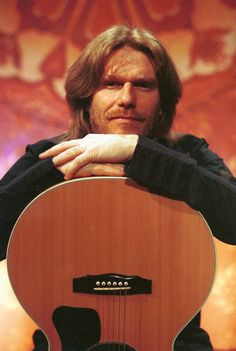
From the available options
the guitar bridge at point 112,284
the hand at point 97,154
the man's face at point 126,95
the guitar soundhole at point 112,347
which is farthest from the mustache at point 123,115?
the guitar soundhole at point 112,347

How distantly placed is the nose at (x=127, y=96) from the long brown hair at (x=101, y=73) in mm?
88

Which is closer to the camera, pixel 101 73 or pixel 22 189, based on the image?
pixel 22 189

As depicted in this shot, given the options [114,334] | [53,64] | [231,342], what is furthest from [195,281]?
[53,64]

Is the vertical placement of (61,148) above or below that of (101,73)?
below

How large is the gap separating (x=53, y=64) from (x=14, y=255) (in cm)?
100

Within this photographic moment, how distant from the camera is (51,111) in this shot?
66.0 inches

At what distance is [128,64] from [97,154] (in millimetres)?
289

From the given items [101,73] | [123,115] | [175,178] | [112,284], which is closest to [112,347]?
[112,284]

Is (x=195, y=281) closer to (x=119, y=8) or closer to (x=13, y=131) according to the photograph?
(x=13, y=131)

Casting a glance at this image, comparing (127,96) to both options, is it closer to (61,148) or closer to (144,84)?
(144,84)

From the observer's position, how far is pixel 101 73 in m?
1.06

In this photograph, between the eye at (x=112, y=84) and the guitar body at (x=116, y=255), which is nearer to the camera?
the guitar body at (x=116, y=255)

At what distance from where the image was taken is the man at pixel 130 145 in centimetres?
86

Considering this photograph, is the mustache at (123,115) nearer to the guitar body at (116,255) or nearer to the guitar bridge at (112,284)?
the guitar body at (116,255)
